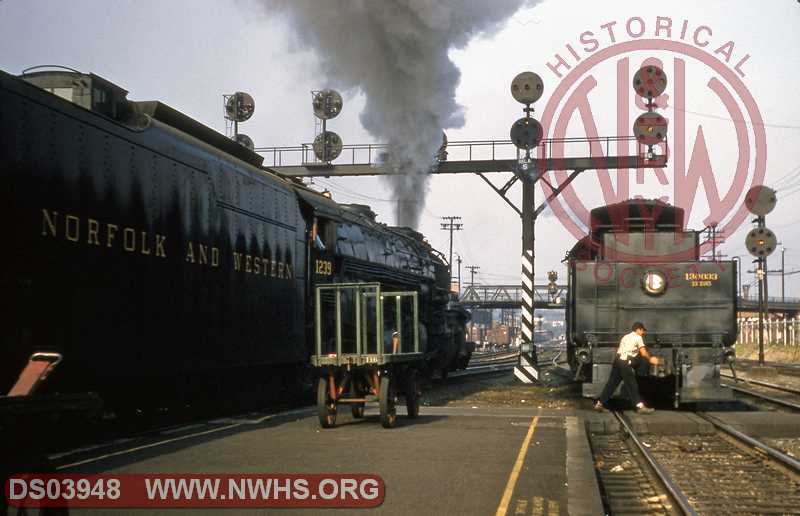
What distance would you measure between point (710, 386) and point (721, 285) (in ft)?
6.13

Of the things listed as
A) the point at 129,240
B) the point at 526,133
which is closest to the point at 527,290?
the point at 526,133

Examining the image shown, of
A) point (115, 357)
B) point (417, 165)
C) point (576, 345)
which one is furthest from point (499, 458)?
point (417, 165)

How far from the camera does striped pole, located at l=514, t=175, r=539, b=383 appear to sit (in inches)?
947

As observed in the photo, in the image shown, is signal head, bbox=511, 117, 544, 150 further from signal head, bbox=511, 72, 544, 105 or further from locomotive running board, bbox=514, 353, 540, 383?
locomotive running board, bbox=514, 353, 540, 383

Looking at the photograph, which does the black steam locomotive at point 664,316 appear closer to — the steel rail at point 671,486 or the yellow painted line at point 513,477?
the yellow painted line at point 513,477

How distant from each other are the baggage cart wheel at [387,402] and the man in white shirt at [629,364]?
15.0 ft

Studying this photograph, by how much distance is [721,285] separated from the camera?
1666 centimetres

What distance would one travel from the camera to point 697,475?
34.1ft

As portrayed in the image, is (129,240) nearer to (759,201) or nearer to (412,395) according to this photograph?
(412,395)

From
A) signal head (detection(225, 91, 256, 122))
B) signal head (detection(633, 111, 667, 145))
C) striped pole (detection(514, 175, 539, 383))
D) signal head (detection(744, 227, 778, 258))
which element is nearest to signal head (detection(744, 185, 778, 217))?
signal head (detection(744, 227, 778, 258))

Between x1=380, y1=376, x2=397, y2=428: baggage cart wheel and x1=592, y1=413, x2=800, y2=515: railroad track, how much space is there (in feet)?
9.65

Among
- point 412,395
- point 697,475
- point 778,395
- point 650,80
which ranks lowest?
point 778,395

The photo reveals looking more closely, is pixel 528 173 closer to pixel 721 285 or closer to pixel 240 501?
pixel 721 285

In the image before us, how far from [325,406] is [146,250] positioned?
3557mm
